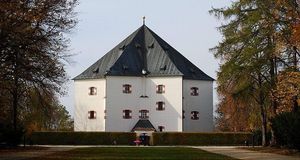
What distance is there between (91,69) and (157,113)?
12.8 m

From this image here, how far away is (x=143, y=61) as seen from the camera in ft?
268

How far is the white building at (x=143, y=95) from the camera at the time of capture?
76.9 meters

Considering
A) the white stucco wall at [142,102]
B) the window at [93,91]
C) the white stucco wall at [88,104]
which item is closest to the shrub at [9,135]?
the white stucco wall at [142,102]

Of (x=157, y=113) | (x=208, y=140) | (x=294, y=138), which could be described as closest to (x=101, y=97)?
(x=157, y=113)

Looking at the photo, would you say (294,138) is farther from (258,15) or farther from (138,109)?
(138,109)

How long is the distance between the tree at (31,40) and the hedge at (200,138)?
3650cm

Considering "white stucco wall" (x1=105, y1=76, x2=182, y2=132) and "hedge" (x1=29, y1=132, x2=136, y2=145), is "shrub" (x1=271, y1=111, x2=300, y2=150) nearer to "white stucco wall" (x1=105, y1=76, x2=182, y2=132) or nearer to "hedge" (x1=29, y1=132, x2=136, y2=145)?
"hedge" (x1=29, y1=132, x2=136, y2=145)

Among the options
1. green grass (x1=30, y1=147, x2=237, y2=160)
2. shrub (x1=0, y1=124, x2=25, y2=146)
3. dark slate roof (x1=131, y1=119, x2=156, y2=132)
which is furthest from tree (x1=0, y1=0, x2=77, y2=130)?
dark slate roof (x1=131, y1=119, x2=156, y2=132)

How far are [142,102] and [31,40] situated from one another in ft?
176

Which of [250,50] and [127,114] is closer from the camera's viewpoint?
[250,50]

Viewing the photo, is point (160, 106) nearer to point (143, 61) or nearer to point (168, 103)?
point (168, 103)

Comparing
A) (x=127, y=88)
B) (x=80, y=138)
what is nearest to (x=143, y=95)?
(x=127, y=88)

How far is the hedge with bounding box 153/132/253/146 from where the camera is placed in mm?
65250

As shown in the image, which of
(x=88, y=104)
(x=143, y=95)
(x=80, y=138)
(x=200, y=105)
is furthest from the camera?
(x=200, y=105)
